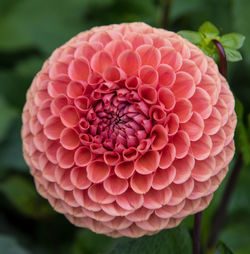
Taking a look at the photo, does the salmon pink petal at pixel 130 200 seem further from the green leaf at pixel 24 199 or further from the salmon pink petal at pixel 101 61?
the green leaf at pixel 24 199

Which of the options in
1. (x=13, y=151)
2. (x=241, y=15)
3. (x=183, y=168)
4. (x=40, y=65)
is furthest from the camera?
(x=40, y=65)

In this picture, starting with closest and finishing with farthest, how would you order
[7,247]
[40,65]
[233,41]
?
1. [233,41]
2. [7,247]
3. [40,65]

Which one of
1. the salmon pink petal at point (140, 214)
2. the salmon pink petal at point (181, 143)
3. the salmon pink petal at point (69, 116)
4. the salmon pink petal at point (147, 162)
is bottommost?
the salmon pink petal at point (140, 214)

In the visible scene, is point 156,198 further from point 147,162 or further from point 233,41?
point 233,41


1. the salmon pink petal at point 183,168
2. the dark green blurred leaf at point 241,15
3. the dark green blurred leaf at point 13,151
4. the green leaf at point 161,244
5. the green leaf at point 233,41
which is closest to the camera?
the salmon pink petal at point 183,168

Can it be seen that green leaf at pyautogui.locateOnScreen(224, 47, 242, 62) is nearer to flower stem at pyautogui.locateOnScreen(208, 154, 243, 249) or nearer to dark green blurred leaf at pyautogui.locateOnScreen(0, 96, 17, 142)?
flower stem at pyautogui.locateOnScreen(208, 154, 243, 249)

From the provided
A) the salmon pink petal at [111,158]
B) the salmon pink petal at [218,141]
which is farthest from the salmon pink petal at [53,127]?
the salmon pink petal at [218,141]

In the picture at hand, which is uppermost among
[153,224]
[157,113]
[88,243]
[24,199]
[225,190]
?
[157,113]

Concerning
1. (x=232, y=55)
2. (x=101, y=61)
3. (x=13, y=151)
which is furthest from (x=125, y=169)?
(x=13, y=151)
